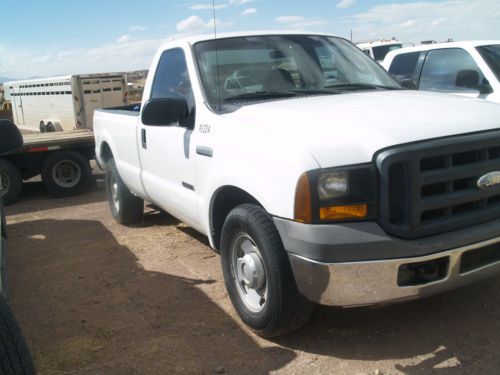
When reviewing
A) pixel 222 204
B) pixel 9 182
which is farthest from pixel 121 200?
pixel 9 182

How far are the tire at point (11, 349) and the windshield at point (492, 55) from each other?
6.37 meters

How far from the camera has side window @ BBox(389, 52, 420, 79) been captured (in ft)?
26.2

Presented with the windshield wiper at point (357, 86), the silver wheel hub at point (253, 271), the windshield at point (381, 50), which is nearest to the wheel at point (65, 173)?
the windshield wiper at point (357, 86)

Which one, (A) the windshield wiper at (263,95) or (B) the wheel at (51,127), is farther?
(B) the wheel at (51,127)

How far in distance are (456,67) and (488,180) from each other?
4.77 m

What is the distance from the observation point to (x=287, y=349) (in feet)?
11.0

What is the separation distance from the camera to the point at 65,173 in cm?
912

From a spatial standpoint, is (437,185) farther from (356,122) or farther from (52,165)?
(52,165)

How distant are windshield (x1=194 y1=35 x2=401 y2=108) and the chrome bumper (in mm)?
1551

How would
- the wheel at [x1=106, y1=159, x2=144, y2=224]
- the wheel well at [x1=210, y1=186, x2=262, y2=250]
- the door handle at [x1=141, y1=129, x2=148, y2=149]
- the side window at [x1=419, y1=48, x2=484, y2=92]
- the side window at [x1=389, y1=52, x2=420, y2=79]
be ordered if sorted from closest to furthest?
the wheel well at [x1=210, y1=186, x2=262, y2=250] < the door handle at [x1=141, y1=129, x2=148, y2=149] < the wheel at [x1=106, y1=159, x2=144, y2=224] < the side window at [x1=419, y1=48, x2=484, y2=92] < the side window at [x1=389, y1=52, x2=420, y2=79]

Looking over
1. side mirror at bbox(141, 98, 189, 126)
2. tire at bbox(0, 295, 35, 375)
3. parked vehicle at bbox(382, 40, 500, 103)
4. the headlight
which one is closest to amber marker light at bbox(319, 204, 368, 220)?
the headlight

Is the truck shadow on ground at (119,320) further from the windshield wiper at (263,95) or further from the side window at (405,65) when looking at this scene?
the side window at (405,65)

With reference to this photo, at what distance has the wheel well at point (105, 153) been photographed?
21.6ft

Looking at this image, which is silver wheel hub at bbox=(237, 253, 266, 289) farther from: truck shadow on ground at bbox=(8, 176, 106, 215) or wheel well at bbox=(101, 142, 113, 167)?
truck shadow on ground at bbox=(8, 176, 106, 215)
